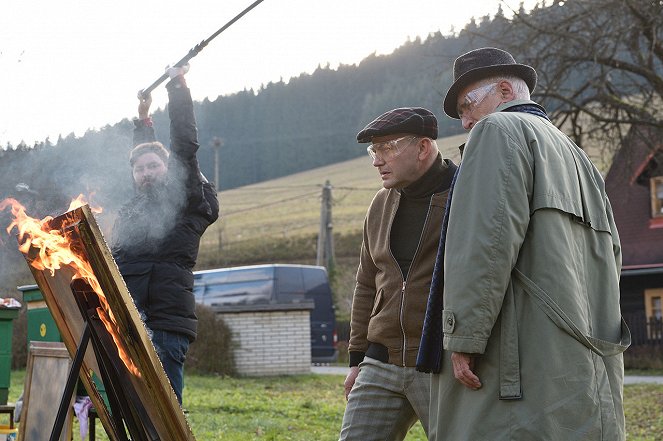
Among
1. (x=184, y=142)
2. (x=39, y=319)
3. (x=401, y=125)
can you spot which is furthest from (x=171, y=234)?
(x=39, y=319)

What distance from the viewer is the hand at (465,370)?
10.1 feet

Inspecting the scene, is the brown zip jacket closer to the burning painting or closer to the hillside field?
the burning painting

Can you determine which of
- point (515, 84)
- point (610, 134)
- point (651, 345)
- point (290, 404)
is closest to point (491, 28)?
point (610, 134)

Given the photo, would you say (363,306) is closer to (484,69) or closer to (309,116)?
(484,69)

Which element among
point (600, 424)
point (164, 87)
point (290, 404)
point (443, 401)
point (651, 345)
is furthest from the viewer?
point (651, 345)

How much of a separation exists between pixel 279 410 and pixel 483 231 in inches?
326

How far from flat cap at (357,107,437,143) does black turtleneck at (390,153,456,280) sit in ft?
0.57

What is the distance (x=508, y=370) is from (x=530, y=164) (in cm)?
73

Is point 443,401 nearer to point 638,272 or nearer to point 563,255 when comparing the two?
point 563,255

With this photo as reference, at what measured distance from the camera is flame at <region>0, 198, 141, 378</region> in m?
3.39

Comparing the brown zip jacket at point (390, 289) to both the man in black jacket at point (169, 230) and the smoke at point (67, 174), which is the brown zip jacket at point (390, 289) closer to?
the man in black jacket at point (169, 230)

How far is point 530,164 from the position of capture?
125 inches

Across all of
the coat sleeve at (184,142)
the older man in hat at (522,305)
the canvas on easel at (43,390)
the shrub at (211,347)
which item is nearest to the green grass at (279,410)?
the shrub at (211,347)

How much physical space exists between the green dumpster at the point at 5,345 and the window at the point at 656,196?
73.7 ft
